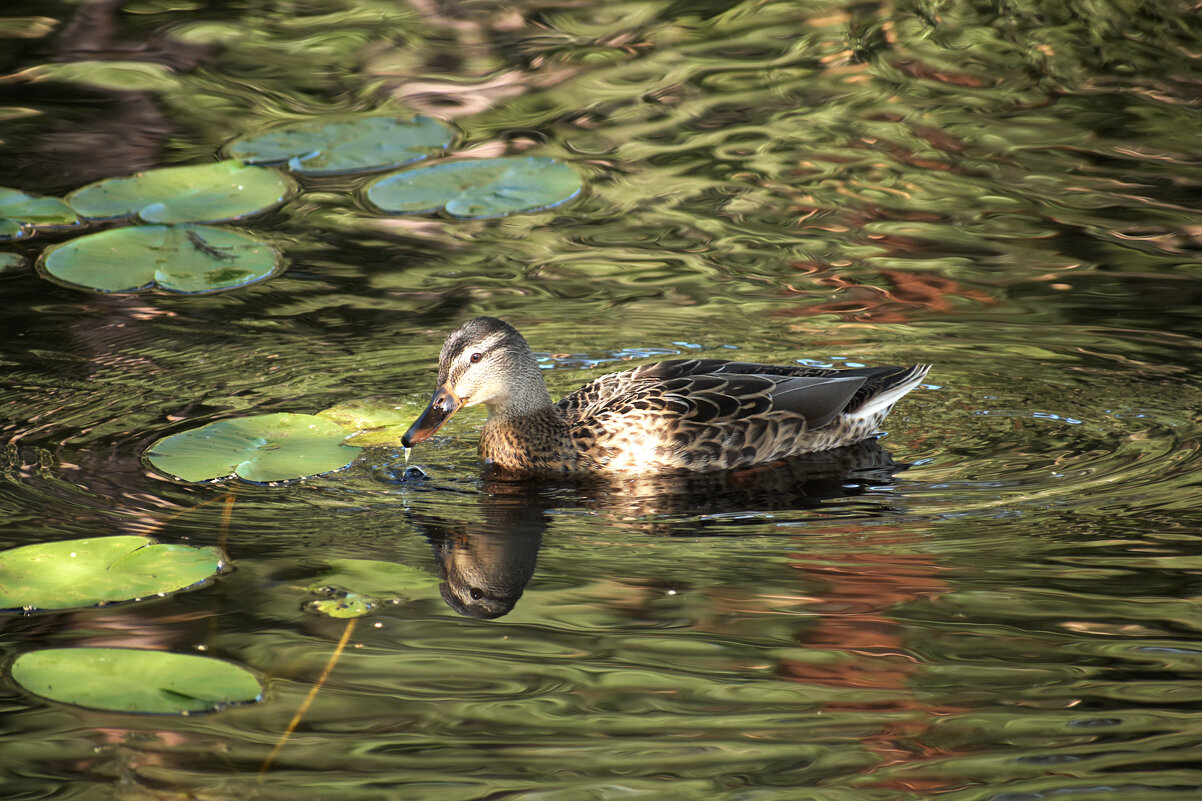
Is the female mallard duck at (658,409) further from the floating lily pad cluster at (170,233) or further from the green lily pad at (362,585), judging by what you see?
the floating lily pad cluster at (170,233)

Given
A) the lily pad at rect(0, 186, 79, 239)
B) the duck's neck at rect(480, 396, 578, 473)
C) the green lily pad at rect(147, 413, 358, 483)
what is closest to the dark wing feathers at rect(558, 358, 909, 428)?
the duck's neck at rect(480, 396, 578, 473)

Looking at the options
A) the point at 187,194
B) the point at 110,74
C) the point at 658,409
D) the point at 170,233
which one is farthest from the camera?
the point at 110,74

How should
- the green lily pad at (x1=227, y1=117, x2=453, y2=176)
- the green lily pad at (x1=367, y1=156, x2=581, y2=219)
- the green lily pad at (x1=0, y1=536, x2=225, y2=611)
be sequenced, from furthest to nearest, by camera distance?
the green lily pad at (x1=227, y1=117, x2=453, y2=176)
the green lily pad at (x1=367, y1=156, x2=581, y2=219)
the green lily pad at (x1=0, y1=536, x2=225, y2=611)

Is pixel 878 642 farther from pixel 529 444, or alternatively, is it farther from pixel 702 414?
pixel 529 444

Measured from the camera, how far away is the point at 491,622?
539 cm

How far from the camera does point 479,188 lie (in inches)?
381

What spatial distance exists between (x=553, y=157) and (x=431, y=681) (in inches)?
256

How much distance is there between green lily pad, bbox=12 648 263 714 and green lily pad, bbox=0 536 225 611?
0.43m

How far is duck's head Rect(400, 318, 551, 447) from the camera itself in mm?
7059

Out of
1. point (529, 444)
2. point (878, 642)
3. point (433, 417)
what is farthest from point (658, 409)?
point (878, 642)

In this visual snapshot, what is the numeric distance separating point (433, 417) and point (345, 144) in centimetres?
418

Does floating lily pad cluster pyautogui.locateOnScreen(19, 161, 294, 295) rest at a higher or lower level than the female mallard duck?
higher

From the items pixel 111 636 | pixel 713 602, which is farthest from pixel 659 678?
pixel 111 636

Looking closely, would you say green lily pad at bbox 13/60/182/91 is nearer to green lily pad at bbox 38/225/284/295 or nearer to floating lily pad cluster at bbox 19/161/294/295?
floating lily pad cluster at bbox 19/161/294/295
